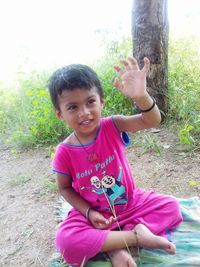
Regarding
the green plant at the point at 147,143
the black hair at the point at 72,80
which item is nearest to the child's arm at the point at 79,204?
the black hair at the point at 72,80

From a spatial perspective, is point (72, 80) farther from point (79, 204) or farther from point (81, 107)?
point (79, 204)

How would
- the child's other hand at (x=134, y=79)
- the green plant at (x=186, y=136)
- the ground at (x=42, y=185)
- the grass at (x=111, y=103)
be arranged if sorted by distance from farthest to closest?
1. the grass at (x=111, y=103)
2. the green plant at (x=186, y=136)
3. the ground at (x=42, y=185)
4. the child's other hand at (x=134, y=79)

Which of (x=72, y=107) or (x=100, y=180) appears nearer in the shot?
(x=72, y=107)

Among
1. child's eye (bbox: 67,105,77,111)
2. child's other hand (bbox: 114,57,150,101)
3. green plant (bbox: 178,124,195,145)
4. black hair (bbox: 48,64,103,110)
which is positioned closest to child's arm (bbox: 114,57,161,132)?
child's other hand (bbox: 114,57,150,101)

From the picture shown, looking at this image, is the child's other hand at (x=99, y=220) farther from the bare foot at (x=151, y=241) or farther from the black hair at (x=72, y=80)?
the black hair at (x=72, y=80)

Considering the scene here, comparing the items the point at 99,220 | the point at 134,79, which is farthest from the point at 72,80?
the point at 99,220

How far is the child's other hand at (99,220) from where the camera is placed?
1.79 meters

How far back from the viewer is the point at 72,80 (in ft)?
5.57

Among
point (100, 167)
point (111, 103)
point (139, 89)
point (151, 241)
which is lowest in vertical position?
point (151, 241)

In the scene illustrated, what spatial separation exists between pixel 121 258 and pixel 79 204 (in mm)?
402

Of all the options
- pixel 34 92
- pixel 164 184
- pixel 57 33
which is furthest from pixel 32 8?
pixel 164 184

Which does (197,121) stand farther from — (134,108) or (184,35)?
(184,35)

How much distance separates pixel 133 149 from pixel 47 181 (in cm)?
85

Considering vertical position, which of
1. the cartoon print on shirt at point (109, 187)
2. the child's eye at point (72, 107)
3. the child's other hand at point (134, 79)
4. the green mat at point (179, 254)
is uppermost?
the child's other hand at point (134, 79)
